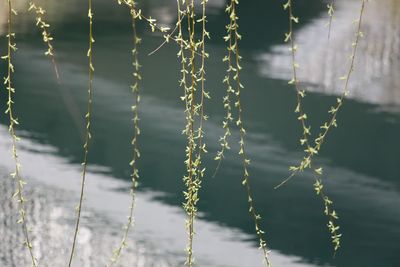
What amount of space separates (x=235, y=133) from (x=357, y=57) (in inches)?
28.1

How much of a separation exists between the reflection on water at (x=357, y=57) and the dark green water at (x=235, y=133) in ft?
0.09

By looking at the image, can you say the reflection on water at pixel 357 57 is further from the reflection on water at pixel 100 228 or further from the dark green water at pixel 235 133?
the reflection on water at pixel 100 228

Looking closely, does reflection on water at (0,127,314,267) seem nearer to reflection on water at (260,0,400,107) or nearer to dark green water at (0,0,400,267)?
dark green water at (0,0,400,267)

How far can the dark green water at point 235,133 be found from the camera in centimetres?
325

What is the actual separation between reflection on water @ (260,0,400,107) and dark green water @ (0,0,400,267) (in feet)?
0.09

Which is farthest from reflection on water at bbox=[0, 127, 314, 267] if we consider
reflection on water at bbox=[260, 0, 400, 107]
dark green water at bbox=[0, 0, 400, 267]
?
reflection on water at bbox=[260, 0, 400, 107]

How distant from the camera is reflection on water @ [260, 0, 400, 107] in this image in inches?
149

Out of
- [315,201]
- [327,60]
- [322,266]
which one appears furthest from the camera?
[327,60]

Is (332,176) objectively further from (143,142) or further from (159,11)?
(159,11)

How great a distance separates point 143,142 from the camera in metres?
3.62

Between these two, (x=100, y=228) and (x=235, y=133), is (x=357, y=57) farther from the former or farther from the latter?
(x=100, y=228)

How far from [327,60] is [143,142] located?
3.16 ft

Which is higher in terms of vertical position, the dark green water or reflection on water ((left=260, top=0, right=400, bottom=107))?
reflection on water ((left=260, top=0, right=400, bottom=107))

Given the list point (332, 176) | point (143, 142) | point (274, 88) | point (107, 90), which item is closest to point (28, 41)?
point (107, 90)
